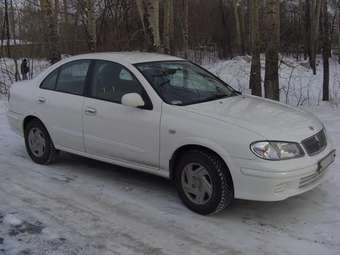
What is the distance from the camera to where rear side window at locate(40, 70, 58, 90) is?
6.66 meters

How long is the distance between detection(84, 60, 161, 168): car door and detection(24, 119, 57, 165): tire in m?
0.84

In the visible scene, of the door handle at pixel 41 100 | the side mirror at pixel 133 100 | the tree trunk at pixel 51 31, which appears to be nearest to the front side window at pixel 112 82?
the side mirror at pixel 133 100

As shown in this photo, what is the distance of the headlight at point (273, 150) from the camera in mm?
4609

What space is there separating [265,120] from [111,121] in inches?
67.8

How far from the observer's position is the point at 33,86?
6.89 m

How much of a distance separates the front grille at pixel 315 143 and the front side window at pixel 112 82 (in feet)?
5.84

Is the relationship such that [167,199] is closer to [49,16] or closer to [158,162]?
[158,162]

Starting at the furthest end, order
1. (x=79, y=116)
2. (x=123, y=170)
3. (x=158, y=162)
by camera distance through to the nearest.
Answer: (x=123, y=170) < (x=79, y=116) < (x=158, y=162)

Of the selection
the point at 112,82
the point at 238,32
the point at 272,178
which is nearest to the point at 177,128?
the point at 272,178

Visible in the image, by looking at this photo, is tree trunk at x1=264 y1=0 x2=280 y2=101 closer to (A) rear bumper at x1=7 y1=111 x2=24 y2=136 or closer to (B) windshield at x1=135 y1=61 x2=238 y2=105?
(B) windshield at x1=135 y1=61 x2=238 y2=105

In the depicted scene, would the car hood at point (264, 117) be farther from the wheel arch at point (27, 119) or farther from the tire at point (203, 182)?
the wheel arch at point (27, 119)

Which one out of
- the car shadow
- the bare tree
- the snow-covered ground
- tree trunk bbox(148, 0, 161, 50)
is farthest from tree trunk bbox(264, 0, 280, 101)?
the bare tree

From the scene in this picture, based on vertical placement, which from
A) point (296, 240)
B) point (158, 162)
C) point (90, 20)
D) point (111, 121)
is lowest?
point (296, 240)

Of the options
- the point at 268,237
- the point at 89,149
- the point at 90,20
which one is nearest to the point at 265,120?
the point at 268,237
